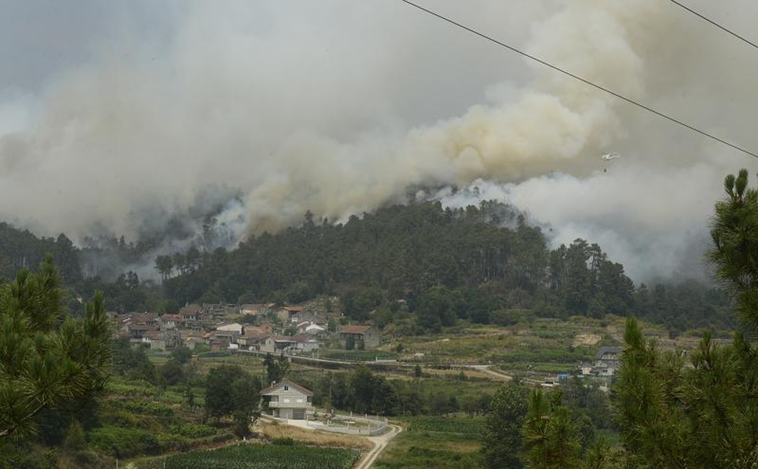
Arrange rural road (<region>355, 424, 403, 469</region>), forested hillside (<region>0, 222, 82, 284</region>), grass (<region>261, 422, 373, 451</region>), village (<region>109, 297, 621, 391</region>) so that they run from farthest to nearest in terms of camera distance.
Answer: forested hillside (<region>0, 222, 82, 284</region>)
village (<region>109, 297, 621, 391</region>)
grass (<region>261, 422, 373, 451</region>)
rural road (<region>355, 424, 403, 469</region>)

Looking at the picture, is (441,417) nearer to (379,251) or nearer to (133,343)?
(133,343)

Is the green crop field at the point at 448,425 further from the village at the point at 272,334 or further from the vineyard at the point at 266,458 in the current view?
the village at the point at 272,334

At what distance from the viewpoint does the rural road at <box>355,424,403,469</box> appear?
81.9ft

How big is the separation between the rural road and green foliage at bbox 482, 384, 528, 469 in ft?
12.7

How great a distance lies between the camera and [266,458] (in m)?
25.5

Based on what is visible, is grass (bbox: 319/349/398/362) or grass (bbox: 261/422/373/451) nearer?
grass (bbox: 261/422/373/451)

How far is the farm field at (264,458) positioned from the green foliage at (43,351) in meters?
17.6

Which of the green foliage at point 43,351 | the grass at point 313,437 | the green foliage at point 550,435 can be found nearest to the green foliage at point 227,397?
the grass at point 313,437

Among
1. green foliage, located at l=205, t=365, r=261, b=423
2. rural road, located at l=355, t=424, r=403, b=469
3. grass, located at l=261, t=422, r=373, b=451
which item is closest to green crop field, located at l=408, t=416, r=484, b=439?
rural road, located at l=355, t=424, r=403, b=469

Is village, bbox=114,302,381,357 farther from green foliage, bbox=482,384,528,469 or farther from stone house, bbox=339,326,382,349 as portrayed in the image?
green foliage, bbox=482,384,528,469

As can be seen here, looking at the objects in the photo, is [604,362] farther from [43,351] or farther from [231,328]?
[43,351]


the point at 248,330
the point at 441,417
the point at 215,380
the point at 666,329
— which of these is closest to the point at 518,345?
the point at 666,329

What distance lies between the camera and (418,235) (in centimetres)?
7050

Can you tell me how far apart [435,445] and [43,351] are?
73.4 feet
